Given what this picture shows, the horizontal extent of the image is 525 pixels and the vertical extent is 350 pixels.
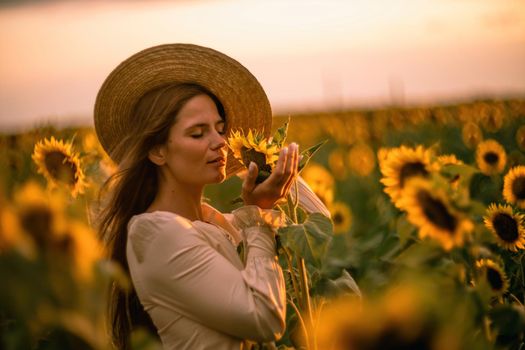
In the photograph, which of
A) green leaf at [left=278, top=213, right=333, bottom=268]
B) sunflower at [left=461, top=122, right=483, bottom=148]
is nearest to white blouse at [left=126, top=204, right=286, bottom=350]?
green leaf at [left=278, top=213, right=333, bottom=268]

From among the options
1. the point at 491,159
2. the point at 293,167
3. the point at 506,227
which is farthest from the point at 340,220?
the point at 293,167

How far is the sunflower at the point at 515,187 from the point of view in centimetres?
339

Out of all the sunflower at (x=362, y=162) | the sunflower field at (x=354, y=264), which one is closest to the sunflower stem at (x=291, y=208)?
the sunflower field at (x=354, y=264)

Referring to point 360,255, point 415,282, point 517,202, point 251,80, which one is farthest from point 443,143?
point 415,282

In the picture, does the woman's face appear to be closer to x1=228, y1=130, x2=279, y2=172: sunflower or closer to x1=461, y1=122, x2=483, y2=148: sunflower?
x1=228, y1=130, x2=279, y2=172: sunflower

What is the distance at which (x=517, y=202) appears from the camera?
11.1ft

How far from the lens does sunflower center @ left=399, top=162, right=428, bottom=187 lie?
242 cm

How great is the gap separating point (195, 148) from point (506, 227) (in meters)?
1.34

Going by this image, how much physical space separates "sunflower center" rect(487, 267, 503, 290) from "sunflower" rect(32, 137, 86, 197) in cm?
192

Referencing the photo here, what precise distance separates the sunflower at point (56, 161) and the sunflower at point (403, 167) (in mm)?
1624

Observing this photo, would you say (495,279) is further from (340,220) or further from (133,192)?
(340,220)

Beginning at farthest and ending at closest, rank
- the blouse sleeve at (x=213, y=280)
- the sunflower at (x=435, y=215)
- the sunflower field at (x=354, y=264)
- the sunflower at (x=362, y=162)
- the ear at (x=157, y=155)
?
the sunflower at (x=362, y=162) → the ear at (x=157, y=155) → the blouse sleeve at (x=213, y=280) → the sunflower at (x=435, y=215) → the sunflower field at (x=354, y=264)

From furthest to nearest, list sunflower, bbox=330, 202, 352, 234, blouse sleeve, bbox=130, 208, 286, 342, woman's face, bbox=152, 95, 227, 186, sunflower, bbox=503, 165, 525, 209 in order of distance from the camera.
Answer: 1. sunflower, bbox=330, 202, 352, 234
2. sunflower, bbox=503, 165, 525, 209
3. woman's face, bbox=152, 95, 227, 186
4. blouse sleeve, bbox=130, 208, 286, 342

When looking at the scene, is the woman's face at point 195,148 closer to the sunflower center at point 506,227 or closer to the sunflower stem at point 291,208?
the sunflower stem at point 291,208
